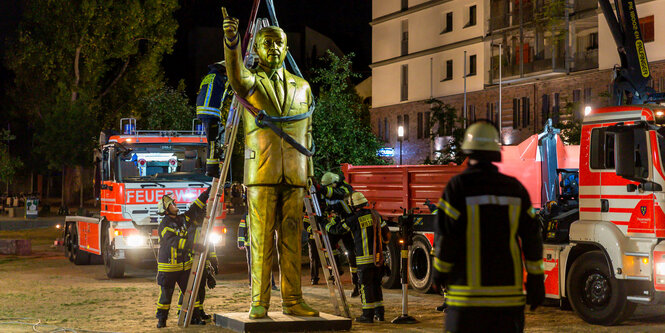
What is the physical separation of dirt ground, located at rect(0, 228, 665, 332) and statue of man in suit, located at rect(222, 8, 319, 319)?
1277mm

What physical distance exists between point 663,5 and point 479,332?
37557 mm

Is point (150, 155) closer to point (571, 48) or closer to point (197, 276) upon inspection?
point (197, 276)

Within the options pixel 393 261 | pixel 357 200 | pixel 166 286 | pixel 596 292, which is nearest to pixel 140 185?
pixel 393 261

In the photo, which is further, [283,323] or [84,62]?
[84,62]

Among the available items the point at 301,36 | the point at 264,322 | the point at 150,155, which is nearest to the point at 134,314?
the point at 264,322

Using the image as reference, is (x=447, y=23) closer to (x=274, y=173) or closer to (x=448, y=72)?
(x=448, y=72)

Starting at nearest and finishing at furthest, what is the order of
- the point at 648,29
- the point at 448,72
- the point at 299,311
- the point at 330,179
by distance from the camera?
the point at 299,311, the point at 330,179, the point at 648,29, the point at 448,72

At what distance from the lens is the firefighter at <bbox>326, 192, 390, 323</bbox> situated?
12406 mm

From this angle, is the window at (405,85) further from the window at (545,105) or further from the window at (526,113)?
the window at (545,105)

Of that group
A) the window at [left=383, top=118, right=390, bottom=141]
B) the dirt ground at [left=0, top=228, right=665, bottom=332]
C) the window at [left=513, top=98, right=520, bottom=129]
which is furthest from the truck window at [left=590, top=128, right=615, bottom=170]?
the window at [left=383, top=118, right=390, bottom=141]

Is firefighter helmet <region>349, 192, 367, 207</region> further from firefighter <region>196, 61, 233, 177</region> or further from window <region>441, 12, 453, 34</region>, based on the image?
window <region>441, 12, 453, 34</region>

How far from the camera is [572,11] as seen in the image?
45812mm

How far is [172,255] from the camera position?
1188 centimetres

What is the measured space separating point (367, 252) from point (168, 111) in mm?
39806
